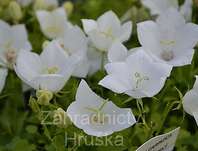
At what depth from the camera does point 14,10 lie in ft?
4.44

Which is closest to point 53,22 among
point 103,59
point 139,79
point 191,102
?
point 103,59

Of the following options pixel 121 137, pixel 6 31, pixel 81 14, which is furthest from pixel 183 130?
pixel 81 14

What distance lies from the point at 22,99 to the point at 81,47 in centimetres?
21

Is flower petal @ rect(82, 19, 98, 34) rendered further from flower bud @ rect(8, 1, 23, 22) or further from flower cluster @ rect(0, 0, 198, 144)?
A: flower bud @ rect(8, 1, 23, 22)

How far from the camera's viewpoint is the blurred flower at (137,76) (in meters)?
0.94

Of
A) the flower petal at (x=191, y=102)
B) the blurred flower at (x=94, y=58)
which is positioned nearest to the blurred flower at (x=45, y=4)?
the blurred flower at (x=94, y=58)

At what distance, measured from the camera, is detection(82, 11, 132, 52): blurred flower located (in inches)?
45.3

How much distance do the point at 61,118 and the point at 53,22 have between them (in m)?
0.49

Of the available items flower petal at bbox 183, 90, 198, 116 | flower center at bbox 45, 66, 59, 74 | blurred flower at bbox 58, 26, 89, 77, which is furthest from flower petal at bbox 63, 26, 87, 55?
flower petal at bbox 183, 90, 198, 116

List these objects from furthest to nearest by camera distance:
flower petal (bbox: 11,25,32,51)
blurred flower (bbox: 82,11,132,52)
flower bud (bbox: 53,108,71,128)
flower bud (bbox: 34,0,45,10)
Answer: flower bud (bbox: 34,0,45,10), flower petal (bbox: 11,25,32,51), blurred flower (bbox: 82,11,132,52), flower bud (bbox: 53,108,71,128)

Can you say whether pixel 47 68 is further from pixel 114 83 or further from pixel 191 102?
pixel 191 102

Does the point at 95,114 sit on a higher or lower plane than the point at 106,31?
lower

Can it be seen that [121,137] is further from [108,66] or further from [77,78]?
[77,78]

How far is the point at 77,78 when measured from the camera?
1.22m
